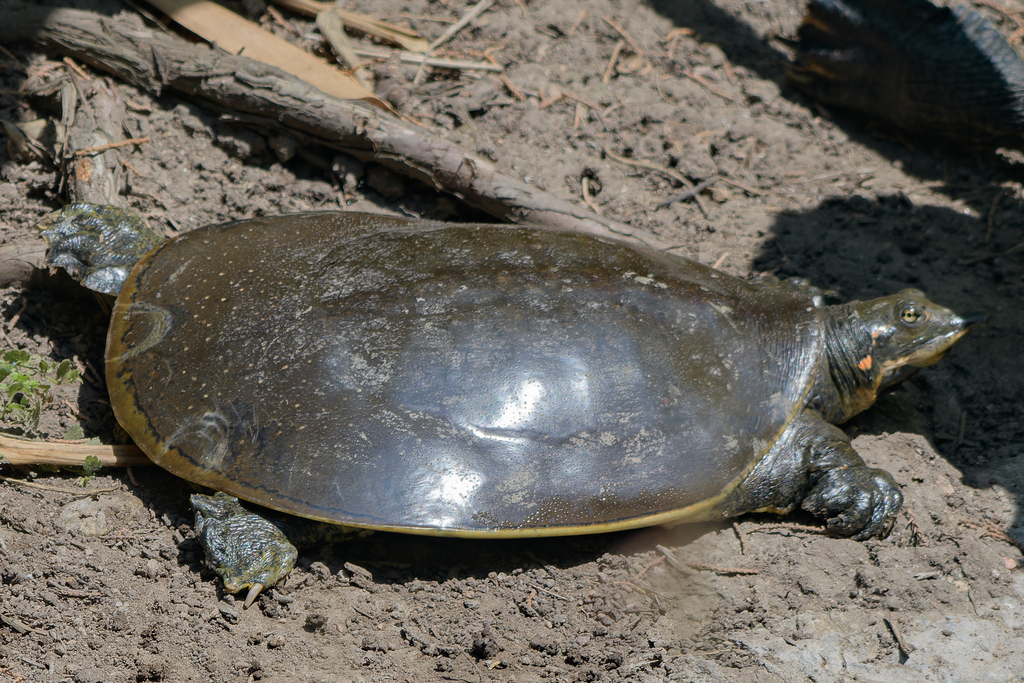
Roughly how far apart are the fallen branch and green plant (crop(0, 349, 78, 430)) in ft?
5.51

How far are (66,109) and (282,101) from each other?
1.03 m

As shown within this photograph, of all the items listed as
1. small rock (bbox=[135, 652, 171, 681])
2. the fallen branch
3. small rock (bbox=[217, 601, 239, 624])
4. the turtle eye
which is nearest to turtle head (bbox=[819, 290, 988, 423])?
the turtle eye

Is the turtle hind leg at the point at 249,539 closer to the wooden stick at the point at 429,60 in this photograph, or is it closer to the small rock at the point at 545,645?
the small rock at the point at 545,645

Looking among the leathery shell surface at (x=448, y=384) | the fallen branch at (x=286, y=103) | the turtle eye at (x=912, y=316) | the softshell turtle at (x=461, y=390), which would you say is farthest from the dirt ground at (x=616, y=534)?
the turtle eye at (x=912, y=316)

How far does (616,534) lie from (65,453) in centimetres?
207

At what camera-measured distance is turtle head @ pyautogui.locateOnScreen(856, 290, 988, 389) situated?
10.1ft

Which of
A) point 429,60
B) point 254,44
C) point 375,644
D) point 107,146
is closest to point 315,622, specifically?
point 375,644

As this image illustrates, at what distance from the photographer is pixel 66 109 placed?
355 centimetres

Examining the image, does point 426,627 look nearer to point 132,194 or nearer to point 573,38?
point 132,194

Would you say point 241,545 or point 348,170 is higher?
point 348,170

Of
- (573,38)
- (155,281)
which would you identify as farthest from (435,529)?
(573,38)

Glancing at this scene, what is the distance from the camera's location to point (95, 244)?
3010mm

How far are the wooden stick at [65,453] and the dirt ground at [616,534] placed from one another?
7cm

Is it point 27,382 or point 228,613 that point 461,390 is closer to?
point 228,613
